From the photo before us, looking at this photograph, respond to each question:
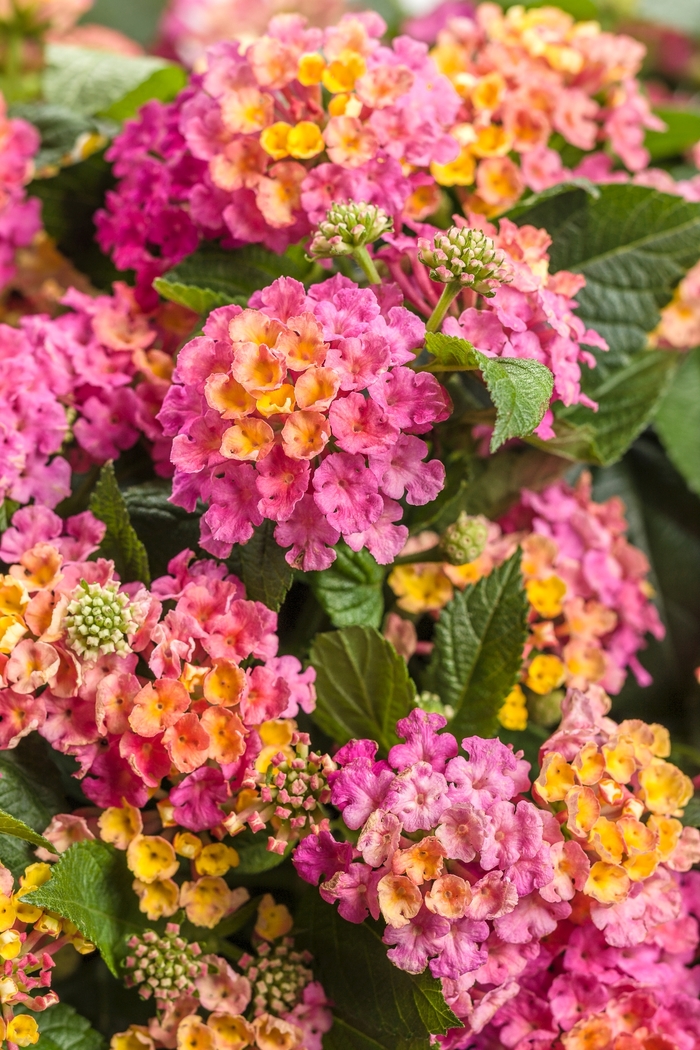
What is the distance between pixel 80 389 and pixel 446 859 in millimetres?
496

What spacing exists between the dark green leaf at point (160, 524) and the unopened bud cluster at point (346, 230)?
226 millimetres

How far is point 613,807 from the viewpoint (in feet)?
2.19

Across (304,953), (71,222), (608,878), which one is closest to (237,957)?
(304,953)

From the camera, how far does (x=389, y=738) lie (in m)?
0.76

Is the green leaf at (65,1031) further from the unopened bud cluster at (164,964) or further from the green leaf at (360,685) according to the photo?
the green leaf at (360,685)

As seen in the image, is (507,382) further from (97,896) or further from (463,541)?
(97,896)

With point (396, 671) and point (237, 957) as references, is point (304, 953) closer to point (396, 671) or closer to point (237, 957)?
point (237, 957)

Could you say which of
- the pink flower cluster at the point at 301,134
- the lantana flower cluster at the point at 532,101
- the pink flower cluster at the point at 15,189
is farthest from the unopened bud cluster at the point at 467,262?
the pink flower cluster at the point at 15,189

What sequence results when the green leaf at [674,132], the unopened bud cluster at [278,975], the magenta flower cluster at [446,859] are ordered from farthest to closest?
the green leaf at [674,132]
the unopened bud cluster at [278,975]
the magenta flower cluster at [446,859]

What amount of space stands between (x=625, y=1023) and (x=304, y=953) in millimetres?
244

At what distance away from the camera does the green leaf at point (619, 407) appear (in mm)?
851

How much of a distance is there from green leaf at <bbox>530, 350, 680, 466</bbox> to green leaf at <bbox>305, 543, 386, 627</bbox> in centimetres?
21

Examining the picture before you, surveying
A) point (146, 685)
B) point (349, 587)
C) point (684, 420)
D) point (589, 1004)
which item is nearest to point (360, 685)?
point (349, 587)

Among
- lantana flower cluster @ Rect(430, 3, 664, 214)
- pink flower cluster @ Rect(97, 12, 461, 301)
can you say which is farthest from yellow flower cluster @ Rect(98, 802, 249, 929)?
lantana flower cluster @ Rect(430, 3, 664, 214)
